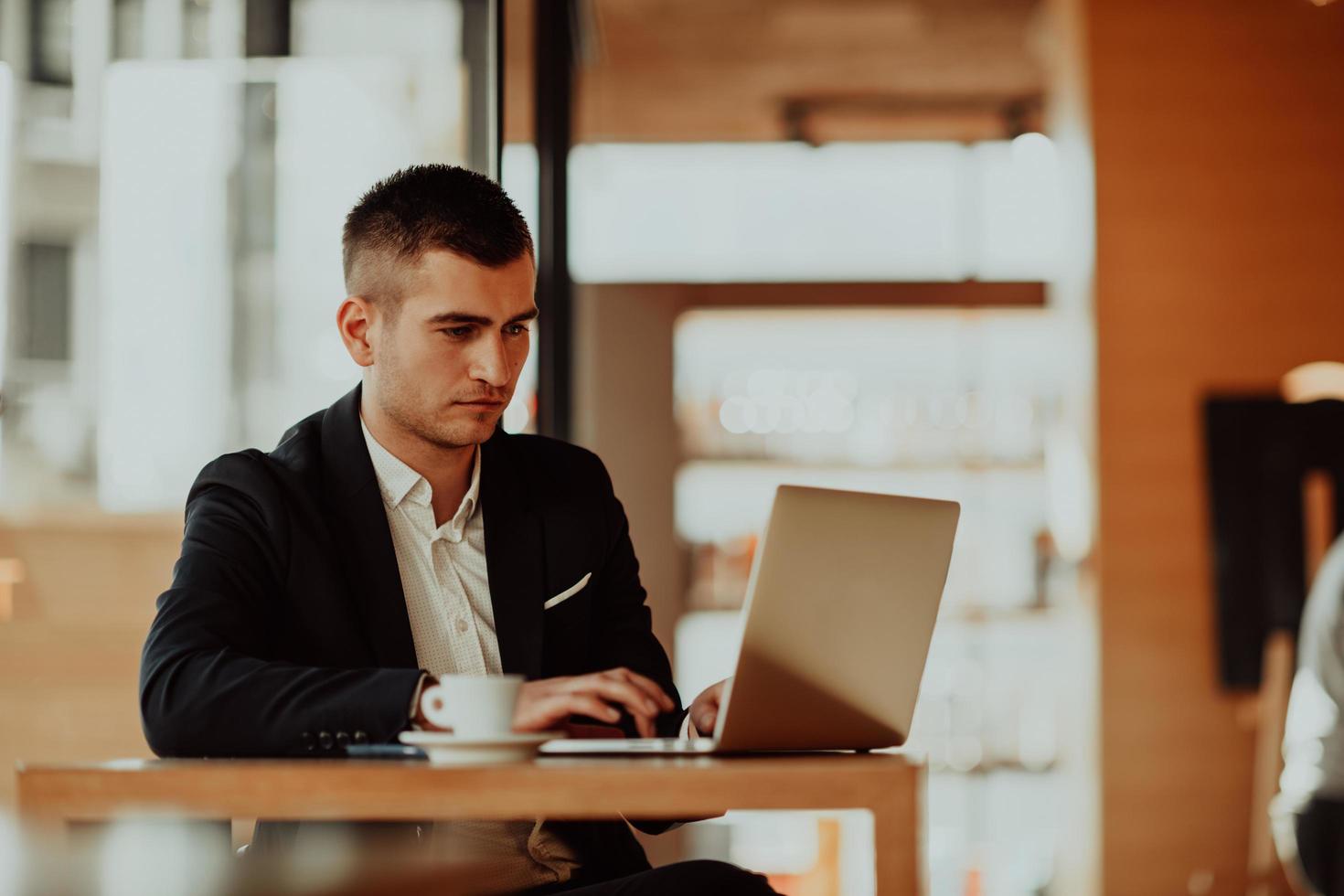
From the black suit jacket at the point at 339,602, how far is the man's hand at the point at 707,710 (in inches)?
7.7

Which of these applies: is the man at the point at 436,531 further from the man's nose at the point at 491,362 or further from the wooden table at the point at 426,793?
the wooden table at the point at 426,793

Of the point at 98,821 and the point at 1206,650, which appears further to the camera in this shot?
the point at 1206,650

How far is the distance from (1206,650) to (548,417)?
97.8 inches

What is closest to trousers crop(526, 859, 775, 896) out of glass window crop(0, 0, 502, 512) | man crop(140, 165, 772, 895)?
man crop(140, 165, 772, 895)

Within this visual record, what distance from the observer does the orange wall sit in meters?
4.91

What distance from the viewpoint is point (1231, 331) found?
502 cm

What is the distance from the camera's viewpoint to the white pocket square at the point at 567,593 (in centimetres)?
184

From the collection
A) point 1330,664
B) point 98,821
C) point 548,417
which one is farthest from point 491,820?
point 1330,664

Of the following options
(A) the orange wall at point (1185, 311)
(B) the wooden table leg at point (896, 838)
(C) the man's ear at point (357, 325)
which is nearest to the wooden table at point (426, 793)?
(B) the wooden table leg at point (896, 838)

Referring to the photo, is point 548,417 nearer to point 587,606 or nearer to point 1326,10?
point 587,606

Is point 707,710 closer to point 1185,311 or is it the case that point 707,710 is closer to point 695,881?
point 695,881

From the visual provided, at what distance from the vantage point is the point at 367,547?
170 cm

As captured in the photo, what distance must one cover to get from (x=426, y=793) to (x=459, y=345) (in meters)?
0.78

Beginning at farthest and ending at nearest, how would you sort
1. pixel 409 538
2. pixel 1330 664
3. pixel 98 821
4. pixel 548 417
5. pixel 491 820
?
pixel 548 417, pixel 1330 664, pixel 409 538, pixel 491 820, pixel 98 821
